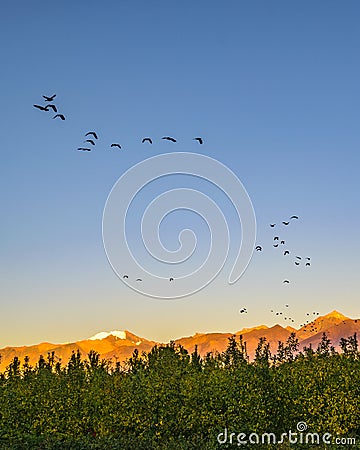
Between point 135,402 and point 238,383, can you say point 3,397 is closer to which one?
point 135,402

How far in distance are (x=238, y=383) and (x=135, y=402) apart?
14.5 feet

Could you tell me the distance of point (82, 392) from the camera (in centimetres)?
2670

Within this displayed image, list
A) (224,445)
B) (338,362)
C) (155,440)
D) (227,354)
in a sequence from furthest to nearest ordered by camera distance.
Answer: (227,354), (338,362), (155,440), (224,445)

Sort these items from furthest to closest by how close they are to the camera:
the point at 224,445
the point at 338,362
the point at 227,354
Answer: the point at 227,354 < the point at 338,362 < the point at 224,445

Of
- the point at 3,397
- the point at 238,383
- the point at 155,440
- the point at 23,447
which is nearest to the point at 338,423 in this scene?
the point at 238,383

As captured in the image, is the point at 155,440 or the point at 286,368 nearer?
the point at 155,440

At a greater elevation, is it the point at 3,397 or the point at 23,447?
the point at 3,397

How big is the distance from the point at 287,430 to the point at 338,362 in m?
4.04

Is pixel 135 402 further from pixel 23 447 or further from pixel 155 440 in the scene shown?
pixel 23 447

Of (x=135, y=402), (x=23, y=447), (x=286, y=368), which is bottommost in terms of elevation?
(x=23, y=447)

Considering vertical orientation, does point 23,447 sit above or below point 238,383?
below

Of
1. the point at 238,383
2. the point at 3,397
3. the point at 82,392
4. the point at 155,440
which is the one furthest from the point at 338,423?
the point at 3,397

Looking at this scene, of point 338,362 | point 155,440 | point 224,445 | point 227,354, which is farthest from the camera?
point 227,354

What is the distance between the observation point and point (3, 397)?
88.0ft
